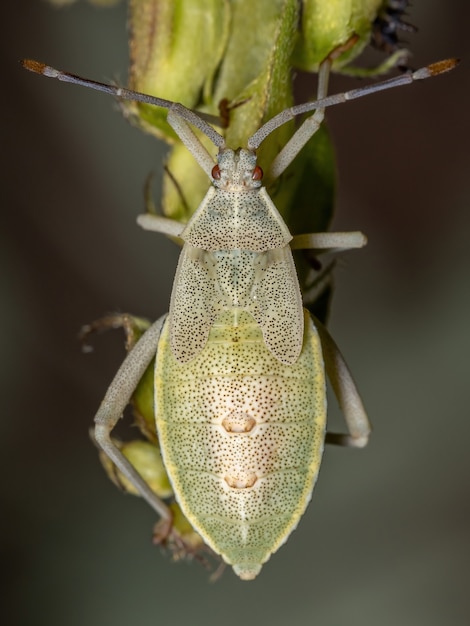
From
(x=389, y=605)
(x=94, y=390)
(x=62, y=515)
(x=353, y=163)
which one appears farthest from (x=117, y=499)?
(x=353, y=163)

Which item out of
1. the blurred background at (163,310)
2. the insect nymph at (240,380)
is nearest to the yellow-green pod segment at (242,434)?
the insect nymph at (240,380)

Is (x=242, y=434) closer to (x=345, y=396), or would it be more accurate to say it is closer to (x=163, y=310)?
(x=345, y=396)

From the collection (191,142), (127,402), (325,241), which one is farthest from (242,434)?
(191,142)

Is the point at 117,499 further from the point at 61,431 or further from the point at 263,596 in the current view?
the point at 263,596

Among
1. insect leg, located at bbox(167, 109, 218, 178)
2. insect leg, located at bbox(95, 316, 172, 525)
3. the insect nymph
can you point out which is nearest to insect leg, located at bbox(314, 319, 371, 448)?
the insect nymph

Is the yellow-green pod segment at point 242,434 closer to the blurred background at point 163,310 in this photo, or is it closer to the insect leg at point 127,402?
the insect leg at point 127,402
